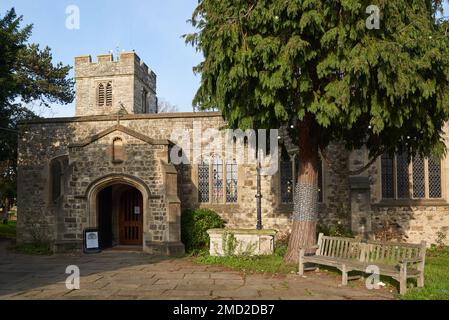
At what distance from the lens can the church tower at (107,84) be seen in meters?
30.1

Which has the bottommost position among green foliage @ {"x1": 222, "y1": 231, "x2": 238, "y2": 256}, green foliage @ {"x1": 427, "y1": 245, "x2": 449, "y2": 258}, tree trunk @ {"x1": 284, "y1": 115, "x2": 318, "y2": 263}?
green foliage @ {"x1": 427, "y1": 245, "x2": 449, "y2": 258}

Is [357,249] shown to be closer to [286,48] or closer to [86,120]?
[286,48]

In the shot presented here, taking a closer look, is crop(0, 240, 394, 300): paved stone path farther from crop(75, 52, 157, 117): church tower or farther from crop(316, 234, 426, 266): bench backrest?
crop(75, 52, 157, 117): church tower

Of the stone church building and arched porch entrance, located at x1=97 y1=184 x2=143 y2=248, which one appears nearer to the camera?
the stone church building

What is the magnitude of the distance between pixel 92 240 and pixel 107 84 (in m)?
20.2

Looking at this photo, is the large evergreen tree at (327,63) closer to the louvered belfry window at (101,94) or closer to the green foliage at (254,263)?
the green foliage at (254,263)

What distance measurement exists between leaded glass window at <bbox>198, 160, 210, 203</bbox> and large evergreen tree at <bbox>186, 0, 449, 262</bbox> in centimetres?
583

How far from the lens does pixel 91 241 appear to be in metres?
13.0

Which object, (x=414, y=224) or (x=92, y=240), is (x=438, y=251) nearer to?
(x=414, y=224)

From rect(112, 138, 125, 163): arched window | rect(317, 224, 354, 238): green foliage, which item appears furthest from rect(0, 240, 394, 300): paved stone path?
rect(317, 224, 354, 238): green foliage

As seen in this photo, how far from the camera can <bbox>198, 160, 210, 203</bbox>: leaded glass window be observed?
1466 cm

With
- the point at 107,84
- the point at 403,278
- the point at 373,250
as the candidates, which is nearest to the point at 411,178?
the point at 373,250

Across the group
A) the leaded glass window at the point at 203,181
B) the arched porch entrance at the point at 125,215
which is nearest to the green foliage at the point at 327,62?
the leaded glass window at the point at 203,181

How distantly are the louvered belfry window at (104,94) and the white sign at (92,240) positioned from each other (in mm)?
19721
